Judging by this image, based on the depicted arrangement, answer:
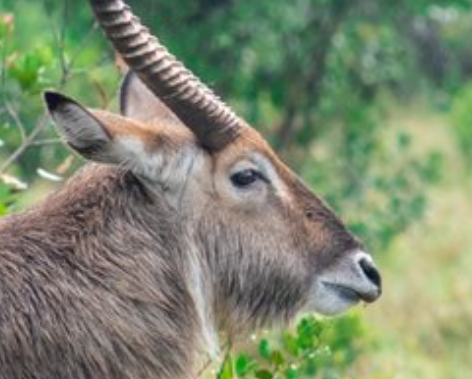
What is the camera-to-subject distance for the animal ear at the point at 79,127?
207 inches

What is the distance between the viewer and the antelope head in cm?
561

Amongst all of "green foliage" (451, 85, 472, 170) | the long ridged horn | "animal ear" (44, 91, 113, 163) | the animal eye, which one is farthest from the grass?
"animal ear" (44, 91, 113, 163)

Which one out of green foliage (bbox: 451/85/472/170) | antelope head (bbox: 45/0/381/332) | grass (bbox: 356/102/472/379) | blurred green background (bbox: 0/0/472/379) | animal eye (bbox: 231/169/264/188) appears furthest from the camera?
green foliage (bbox: 451/85/472/170)

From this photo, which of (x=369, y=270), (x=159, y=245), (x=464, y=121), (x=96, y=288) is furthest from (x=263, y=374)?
(x=464, y=121)

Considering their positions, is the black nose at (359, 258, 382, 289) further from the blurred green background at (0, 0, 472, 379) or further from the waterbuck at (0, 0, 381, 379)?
the blurred green background at (0, 0, 472, 379)

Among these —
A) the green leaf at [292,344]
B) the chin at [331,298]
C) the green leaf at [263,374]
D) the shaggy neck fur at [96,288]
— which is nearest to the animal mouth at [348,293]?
the chin at [331,298]

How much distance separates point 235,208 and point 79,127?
708 millimetres

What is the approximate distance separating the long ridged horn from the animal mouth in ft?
1.95

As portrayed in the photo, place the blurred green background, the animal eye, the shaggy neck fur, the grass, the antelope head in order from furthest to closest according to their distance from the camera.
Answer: the grass → the blurred green background → the animal eye → the antelope head → the shaggy neck fur

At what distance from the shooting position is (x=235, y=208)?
579cm

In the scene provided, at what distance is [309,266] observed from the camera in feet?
19.3

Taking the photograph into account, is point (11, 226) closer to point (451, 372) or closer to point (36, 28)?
point (451, 372)

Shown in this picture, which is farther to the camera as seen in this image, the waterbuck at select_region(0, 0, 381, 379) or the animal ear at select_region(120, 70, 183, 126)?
the animal ear at select_region(120, 70, 183, 126)

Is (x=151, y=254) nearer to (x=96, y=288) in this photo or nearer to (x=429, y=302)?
(x=96, y=288)
